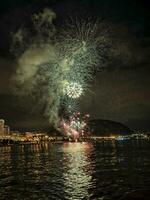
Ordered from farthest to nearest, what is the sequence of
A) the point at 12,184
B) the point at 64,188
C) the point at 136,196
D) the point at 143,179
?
the point at 12,184, the point at 143,179, the point at 64,188, the point at 136,196

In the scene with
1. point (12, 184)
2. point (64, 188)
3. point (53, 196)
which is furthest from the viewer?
point (12, 184)

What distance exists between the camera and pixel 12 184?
2213 inches

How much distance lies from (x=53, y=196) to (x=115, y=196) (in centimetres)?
750

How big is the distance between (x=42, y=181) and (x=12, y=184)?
15.9 feet

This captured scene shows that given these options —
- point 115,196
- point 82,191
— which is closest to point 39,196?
point 82,191

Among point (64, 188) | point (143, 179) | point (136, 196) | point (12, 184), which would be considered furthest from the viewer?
point (12, 184)

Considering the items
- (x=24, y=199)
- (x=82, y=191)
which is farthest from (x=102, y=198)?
(x=24, y=199)

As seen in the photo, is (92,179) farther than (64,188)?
Yes

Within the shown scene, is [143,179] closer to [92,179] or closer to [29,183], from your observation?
[92,179]

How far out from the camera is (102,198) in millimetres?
40406

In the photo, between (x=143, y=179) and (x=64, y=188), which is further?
(x=143, y=179)

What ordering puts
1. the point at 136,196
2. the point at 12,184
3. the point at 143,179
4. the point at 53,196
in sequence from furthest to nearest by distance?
the point at 12,184 < the point at 143,179 < the point at 53,196 < the point at 136,196

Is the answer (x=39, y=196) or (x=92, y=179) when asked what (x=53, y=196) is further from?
(x=92, y=179)

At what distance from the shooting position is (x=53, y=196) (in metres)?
43.4
